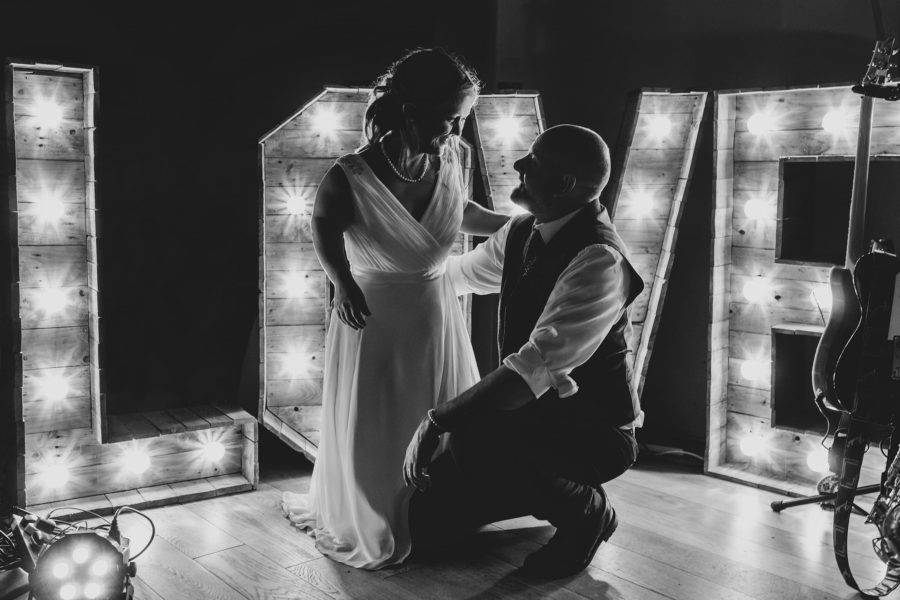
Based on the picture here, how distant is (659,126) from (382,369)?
1564mm

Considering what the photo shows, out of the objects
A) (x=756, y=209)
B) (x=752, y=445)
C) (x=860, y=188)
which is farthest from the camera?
(x=752, y=445)

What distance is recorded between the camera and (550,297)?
2.46 metres

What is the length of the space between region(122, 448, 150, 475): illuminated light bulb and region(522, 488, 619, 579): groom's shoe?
1.47 m

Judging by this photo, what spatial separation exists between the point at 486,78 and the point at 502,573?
7.82ft

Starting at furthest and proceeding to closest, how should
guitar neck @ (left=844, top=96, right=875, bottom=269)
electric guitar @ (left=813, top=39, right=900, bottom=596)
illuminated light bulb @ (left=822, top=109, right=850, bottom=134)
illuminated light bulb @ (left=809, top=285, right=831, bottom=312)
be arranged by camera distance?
illuminated light bulb @ (left=809, top=285, right=831, bottom=312)
illuminated light bulb @ (left=822, top=109, right=850, bottom=134)
guitar neck @ (left=844, top=96, right=875, bottom=269)
electric guitar @ (left=813, top=39, right=900, bottom=596)

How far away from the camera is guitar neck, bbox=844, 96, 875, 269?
284cm

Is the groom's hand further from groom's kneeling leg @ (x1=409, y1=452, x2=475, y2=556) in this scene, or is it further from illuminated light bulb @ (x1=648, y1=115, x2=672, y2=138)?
illuminated light bulb @ (x1=648, y1=115, x2=672, y2=138)

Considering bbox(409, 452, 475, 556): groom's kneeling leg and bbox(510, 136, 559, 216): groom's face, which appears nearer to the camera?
bbox(510, 136, 559, 216): groom's face

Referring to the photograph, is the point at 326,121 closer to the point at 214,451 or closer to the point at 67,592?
the point at 214,451

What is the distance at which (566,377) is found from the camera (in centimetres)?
238

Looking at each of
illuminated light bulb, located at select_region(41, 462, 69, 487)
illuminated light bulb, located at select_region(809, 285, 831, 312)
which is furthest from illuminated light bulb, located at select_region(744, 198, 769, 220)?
illuminated light bulb, located at select_region(41, 462, 69, 487)

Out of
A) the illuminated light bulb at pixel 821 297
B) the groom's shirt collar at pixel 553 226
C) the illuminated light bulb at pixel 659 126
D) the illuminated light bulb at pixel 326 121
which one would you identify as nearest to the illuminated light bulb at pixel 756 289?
the illuminated light bulb at pixel 821 297

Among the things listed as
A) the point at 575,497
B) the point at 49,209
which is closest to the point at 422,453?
the point at 575,497

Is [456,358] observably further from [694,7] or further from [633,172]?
[694,7]
